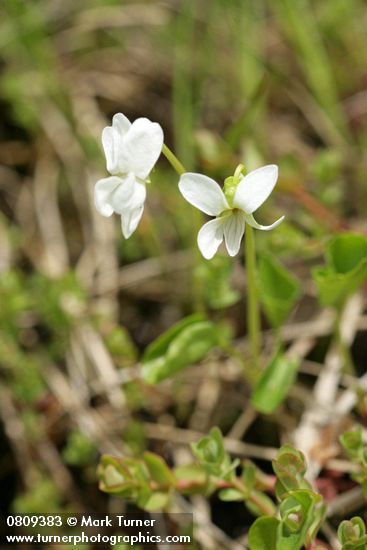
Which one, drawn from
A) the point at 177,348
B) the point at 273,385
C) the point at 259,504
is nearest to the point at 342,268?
the point at 273,385

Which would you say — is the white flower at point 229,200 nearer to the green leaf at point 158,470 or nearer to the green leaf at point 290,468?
the green leaf at point 290,468

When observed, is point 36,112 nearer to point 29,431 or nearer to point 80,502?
point 29,431

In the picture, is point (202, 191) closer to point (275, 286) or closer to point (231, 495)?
point (275, 286)

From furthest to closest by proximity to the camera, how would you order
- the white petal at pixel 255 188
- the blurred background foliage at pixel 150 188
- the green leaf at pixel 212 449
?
1. the blurred background foliage at pixel 150 188
2. the green leaf at pixel 212 449
3. the white petal at pixel 255 188

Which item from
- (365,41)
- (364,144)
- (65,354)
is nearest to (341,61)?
(365,41)

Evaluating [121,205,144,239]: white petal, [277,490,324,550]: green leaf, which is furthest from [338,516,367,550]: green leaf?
[121,205,144,239]: white petal

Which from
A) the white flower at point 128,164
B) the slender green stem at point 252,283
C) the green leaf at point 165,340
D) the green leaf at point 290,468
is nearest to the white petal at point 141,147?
the white flower at point 128,164

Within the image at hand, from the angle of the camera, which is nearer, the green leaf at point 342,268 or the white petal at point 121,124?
the white petal at point 121,124
